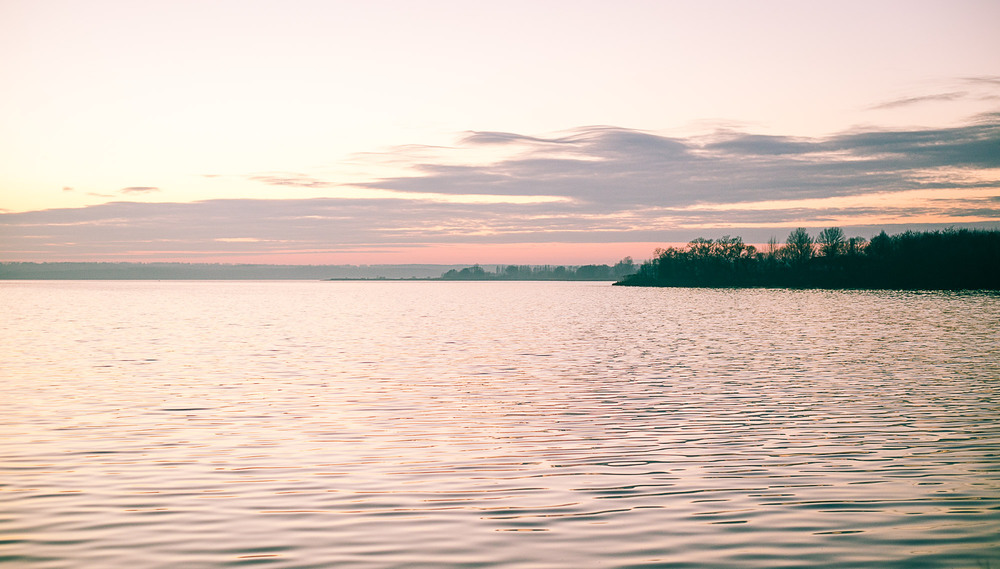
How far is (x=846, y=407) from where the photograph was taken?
995 inches

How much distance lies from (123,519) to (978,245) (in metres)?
227

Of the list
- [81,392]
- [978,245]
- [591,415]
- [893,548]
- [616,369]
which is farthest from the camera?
[978,245]

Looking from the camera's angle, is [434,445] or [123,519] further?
[434,445]

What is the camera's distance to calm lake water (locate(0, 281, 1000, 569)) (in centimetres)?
1178

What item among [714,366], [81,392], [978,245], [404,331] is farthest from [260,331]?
[978,245]

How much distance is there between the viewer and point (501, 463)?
1753cm

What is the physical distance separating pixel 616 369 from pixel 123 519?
86.3 feet

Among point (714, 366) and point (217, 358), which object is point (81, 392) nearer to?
point (217, 358)

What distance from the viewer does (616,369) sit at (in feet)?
120

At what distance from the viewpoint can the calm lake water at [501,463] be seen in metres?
11.8

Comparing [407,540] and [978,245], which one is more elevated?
[978,245]

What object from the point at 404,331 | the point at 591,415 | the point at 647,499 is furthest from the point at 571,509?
the point at 404,331

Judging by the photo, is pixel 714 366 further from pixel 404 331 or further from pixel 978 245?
pixel 978 245

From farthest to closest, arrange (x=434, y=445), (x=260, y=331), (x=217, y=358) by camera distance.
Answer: (x=260, y=331) < (x=217, y=358) < (x=434, y=445)
